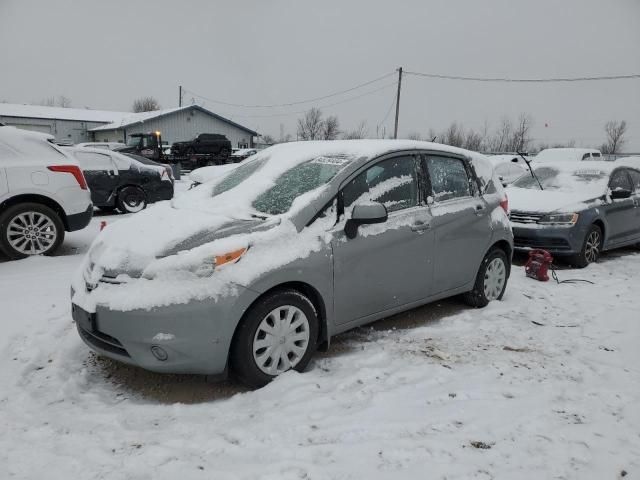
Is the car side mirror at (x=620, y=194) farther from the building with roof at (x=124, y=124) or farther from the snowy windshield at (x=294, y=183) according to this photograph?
the building with roof at (x=124, y=124)

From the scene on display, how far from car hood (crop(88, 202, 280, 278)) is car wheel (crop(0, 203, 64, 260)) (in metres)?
3.19

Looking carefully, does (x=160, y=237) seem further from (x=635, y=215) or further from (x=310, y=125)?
(x=310, y=125)

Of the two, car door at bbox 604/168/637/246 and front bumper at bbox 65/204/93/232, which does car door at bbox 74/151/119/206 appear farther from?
car door at bbox 604/168/637/246

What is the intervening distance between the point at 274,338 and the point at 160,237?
3.32ft

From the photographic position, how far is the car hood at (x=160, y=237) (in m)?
3.04

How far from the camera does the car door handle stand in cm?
400

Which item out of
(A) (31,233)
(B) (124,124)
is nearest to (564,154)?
(A) (31,233)

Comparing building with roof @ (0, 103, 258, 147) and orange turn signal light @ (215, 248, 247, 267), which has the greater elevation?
building with roof @ (0, 103, 258, 147)

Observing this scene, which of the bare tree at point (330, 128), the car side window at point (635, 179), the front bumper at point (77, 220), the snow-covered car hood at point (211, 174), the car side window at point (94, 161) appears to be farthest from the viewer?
the bare tree at point (330, 128)

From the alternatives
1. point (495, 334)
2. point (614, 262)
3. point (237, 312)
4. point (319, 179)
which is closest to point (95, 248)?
point (237, 312)

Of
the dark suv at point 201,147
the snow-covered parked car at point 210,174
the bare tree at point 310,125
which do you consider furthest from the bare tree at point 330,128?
the snow-covered parked car at point 210,174

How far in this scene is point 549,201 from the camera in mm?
7379

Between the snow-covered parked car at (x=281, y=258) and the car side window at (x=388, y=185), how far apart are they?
1 centimetres

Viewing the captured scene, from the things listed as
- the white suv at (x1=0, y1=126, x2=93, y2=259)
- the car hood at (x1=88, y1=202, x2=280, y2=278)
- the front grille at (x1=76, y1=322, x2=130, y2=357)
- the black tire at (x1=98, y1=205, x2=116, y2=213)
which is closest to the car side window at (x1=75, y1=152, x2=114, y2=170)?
the black tire at (x1=98, y1=205, x2=116, y2=213)
